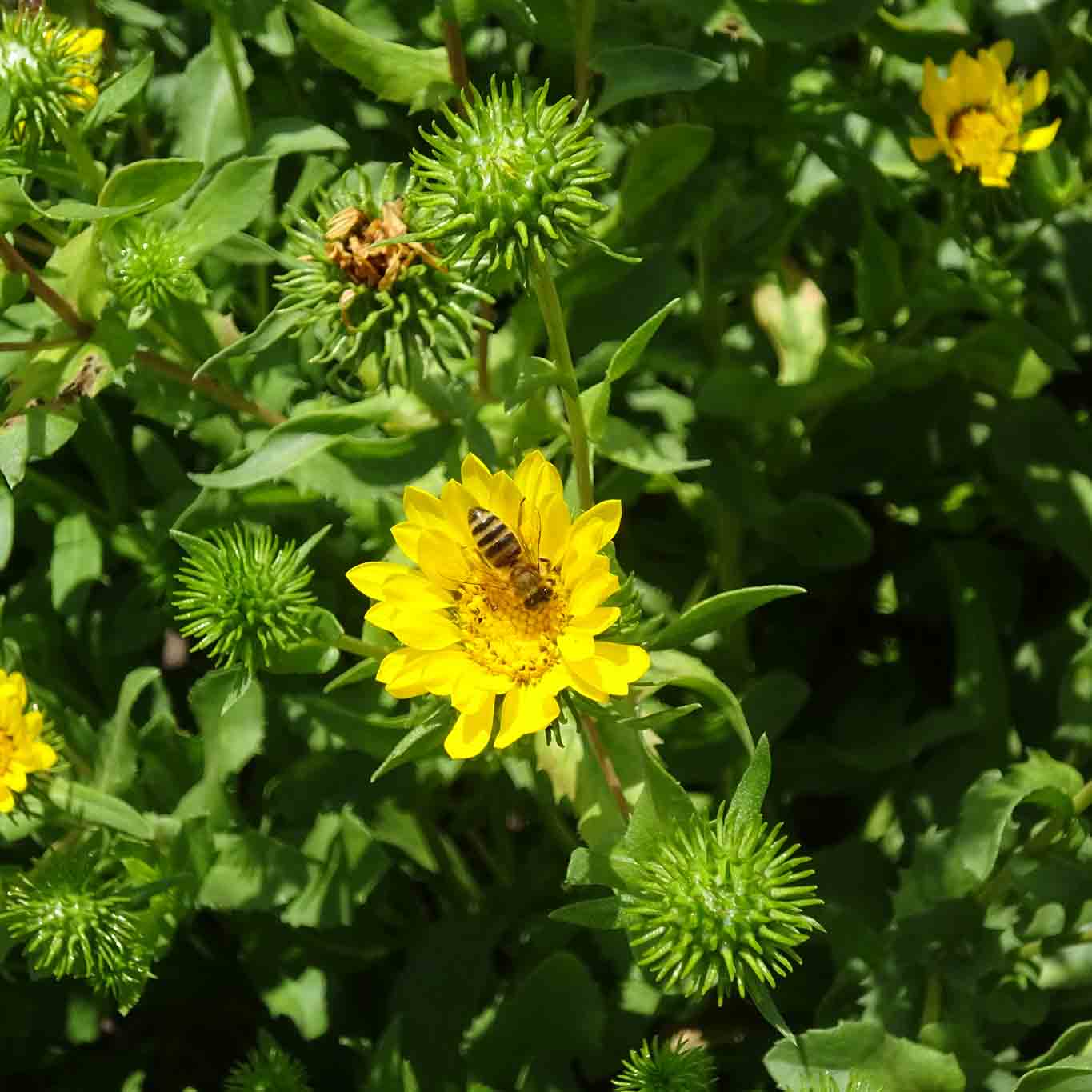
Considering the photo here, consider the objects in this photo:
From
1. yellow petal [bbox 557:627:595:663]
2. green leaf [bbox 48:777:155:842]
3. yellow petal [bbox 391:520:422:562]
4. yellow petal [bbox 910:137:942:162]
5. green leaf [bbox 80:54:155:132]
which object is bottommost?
green leaf [bbox 48:777:155:842]

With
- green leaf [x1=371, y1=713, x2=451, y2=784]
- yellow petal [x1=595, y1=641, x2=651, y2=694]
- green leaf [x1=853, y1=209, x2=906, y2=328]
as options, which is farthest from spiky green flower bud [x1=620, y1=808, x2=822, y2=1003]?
green leaf [x1=853, y1=209, x2=906, y2=328]

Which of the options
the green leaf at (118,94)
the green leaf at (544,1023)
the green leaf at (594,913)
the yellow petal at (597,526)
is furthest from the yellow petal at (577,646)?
the green leaf at (118,94)

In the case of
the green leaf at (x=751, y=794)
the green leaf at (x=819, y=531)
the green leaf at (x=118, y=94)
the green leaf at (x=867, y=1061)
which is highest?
the green leaf at (x=118, y=94)

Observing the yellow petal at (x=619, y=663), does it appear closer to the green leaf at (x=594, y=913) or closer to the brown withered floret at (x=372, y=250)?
the green leaf at (x=594, y=913)

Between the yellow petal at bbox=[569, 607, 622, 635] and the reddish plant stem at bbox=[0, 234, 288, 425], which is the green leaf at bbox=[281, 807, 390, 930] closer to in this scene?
the reddish plant stem at bbox=[0, 234, 288, 425]

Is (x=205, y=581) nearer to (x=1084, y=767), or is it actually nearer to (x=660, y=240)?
(x=660, y=240)

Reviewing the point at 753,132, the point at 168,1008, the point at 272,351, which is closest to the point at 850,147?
the point at 753,132

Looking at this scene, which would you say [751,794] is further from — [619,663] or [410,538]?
[410,538]
